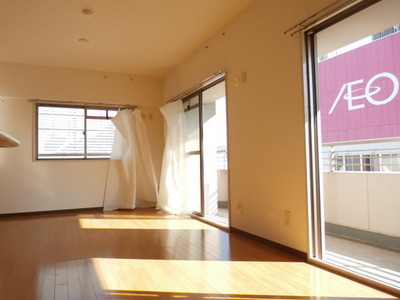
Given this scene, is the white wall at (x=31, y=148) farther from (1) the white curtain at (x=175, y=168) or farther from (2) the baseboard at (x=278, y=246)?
(2) the baseboard at (x=278, y=246)

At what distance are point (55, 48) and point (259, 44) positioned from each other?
10.1 feet

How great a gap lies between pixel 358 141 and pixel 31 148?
499cm

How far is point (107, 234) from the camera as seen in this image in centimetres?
358

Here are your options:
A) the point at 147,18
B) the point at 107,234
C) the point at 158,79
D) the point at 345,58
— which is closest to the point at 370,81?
the point at 345,58

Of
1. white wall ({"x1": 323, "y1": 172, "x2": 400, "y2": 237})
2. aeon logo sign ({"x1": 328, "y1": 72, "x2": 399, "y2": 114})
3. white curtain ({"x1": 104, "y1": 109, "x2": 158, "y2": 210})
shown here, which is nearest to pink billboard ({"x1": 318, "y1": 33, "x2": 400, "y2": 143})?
aeon logo sign ({"x1": 328, "y1": 72, "x2": 399, "y2": 114})

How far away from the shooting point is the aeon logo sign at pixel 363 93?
2652 mm

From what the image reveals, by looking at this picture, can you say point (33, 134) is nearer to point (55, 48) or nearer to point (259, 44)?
point (55, 48)

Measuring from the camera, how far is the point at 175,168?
5.00 meters

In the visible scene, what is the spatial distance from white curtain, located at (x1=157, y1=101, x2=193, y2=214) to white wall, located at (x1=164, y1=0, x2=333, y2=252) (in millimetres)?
1331

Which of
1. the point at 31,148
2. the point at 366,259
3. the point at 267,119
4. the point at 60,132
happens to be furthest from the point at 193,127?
the point at 366,259

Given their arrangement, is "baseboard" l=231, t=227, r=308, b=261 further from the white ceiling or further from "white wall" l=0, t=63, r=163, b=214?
"white wall" l=0, t=63, r=163, b=214

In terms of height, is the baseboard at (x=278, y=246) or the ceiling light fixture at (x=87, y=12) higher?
the ceiling light fixture at (x=87, y=12)

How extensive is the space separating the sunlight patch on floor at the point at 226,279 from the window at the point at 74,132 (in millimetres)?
3410

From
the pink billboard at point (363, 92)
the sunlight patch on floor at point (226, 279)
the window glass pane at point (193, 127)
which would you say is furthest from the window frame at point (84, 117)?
the pink billboard at point (363, 92)
